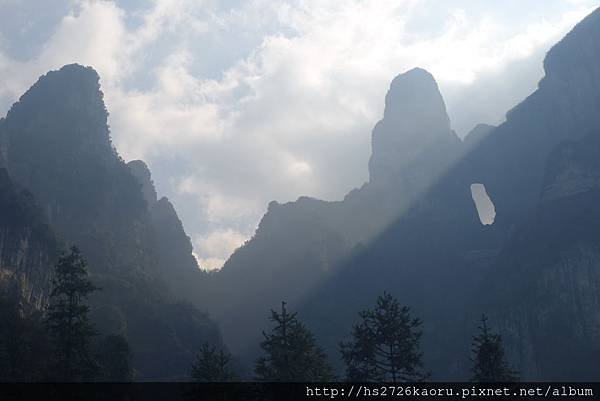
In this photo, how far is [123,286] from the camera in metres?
136

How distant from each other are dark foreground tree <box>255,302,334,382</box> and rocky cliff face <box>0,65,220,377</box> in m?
71.7

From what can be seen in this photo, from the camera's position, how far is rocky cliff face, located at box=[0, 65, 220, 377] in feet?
419

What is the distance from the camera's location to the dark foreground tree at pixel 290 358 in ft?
162

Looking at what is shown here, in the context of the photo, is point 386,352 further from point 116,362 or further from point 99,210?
point 99,210

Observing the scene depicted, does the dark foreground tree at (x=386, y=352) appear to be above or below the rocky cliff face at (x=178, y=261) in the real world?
below

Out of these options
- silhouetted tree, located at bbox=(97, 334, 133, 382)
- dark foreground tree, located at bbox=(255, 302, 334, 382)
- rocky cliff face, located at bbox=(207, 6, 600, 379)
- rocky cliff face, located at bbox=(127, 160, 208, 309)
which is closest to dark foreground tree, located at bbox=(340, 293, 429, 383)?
dark foreground tree, located at bbox=(255, 302, 334, 382)

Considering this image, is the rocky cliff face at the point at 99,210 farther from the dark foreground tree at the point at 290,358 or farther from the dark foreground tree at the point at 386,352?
the dark foreground tree at the point at 386,352

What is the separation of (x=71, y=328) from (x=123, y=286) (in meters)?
84.4

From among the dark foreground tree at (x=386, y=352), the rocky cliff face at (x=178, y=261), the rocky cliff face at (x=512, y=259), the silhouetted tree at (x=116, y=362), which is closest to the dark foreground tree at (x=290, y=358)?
the dark foreground tree at (x=386, y=352)

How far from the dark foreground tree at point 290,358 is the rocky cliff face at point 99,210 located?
71.7 m

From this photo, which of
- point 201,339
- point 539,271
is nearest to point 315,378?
point 201,339

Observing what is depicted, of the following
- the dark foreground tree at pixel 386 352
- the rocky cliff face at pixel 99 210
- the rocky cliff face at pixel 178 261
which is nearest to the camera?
the dark foreground tree at pixel 386 352

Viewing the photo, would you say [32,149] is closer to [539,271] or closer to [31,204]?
[31,204]

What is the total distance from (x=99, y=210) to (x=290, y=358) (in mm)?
118864
